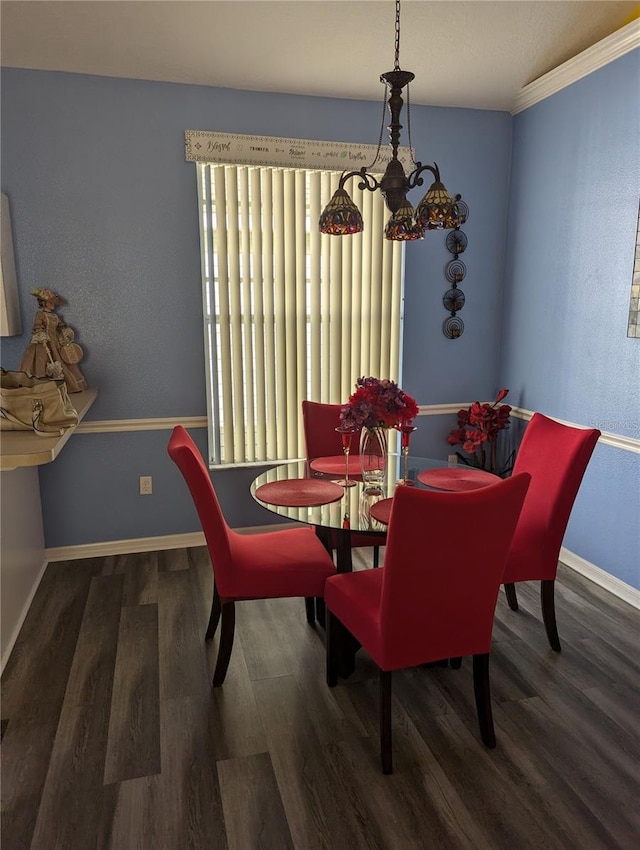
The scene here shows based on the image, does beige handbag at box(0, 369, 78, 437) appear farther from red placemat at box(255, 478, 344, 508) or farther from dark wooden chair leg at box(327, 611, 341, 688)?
dark wooden chair leg at box(327, 611, 341, 688)

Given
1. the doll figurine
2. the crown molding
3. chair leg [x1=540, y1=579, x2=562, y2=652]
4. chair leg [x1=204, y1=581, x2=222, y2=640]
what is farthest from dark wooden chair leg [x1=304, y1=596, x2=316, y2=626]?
the crown molding

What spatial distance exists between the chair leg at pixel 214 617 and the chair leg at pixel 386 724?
906mm

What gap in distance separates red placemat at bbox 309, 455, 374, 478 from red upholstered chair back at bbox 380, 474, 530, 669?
82 centimetres

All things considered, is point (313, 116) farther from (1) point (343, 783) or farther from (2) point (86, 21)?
(1) point (343, 783)

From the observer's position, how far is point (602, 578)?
3.16 meters

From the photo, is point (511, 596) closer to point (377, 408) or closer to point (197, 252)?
point (377, 408)

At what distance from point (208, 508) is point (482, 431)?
7.37 ft

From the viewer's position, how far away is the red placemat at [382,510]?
211 cm

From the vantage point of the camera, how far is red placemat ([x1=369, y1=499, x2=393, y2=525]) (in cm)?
211

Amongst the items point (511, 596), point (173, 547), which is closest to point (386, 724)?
point (511, 596)

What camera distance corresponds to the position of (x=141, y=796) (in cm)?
179

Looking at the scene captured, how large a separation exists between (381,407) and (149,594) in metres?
1.64

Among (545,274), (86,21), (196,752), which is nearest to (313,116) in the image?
(86,21)

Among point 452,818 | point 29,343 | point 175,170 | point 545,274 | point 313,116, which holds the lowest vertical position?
point 452,818
